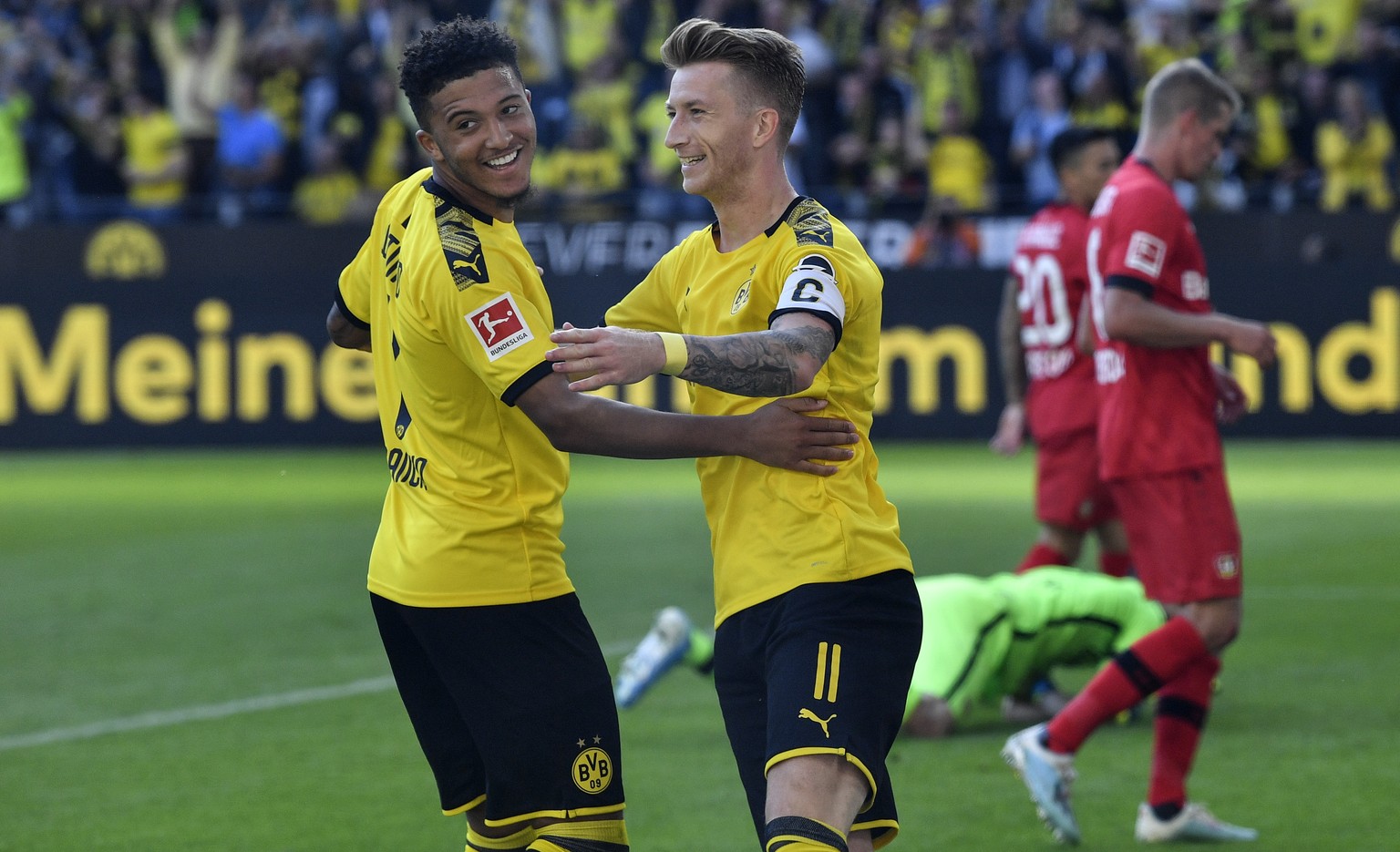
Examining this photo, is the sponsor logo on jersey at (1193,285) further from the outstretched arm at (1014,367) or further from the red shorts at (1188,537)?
the outstretched arm at (1014,367)

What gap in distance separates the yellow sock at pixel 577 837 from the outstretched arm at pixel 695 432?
2.53ft

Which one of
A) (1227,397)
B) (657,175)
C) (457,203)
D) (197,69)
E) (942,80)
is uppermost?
(197,69)

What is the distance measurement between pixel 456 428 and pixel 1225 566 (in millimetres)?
2697

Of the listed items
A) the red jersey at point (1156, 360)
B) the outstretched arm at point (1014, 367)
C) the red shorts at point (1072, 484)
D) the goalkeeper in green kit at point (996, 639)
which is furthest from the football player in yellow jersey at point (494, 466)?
the outstretched arm at point (1014, 367)

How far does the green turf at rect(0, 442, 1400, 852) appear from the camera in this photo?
19.2ft

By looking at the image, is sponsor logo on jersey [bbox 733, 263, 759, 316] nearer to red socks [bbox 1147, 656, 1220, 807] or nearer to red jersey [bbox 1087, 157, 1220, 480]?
red jersey [bbox 1087, 157, 1220, 480]

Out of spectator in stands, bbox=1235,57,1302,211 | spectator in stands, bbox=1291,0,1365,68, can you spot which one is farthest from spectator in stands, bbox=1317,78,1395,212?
spectator in stands, bbox=1291,0,1365,68

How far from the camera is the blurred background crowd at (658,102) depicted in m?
17.5

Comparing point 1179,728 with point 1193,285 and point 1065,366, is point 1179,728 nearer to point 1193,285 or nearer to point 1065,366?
point 1193,285

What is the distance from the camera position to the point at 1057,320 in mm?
8047

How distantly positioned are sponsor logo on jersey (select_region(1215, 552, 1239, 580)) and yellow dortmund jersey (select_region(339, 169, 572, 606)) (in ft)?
7.80

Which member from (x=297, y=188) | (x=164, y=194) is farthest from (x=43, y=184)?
(x=297, y=188)

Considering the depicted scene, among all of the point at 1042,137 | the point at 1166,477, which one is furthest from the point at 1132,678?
the point at 1042,137

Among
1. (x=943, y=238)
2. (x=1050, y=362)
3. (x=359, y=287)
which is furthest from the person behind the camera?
(x=943, y=238)
